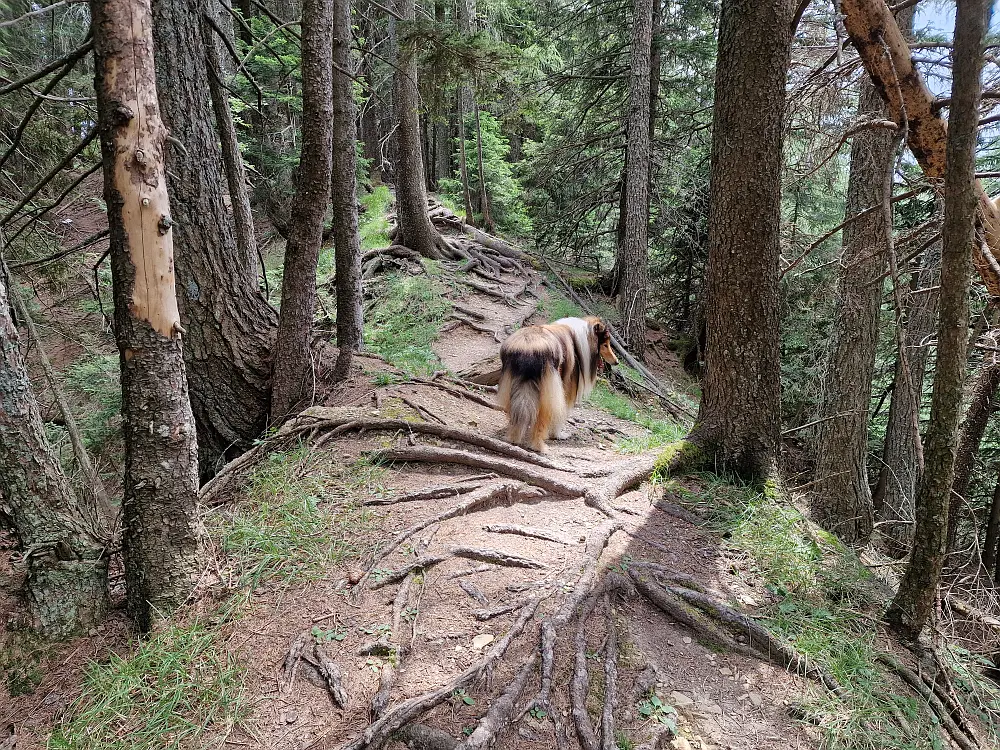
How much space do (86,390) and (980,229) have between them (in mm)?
10092

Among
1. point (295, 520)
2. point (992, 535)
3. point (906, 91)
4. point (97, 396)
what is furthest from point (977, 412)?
point (97, 396)

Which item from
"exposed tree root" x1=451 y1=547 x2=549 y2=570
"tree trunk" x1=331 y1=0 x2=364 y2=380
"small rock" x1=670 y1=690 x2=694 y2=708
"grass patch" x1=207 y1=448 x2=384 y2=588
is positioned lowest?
"small rock" x1=670 y1=690 x2=694 y2=708

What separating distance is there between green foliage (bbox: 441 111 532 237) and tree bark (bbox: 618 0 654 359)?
24.2 ft

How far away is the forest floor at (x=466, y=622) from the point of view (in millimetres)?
2762

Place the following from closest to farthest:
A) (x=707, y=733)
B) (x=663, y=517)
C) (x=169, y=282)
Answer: (x=707, y=733) < (x=169, y=282) < (x=663, y=517)

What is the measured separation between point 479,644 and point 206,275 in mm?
4338

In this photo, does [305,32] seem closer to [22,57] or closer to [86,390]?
[86,390]

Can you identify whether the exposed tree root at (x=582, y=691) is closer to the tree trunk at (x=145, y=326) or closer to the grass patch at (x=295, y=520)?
the grass patch at (x=295, y=520)

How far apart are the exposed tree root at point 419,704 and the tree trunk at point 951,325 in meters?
2.53

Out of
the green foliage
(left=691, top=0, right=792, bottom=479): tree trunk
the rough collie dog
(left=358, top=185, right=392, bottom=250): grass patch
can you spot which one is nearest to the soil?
(left=691, top=0, right=792, bottom=479): tree trunk

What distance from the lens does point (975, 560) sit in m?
6.52

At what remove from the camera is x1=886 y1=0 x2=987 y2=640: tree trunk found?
109 inches

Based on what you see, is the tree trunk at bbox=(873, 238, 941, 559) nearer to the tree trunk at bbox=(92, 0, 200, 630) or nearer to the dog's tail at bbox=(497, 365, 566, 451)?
the dog's tail at bbox=(497, 365, 566, 451)

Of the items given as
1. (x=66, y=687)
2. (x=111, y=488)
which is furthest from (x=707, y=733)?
(x=111, y=488)
